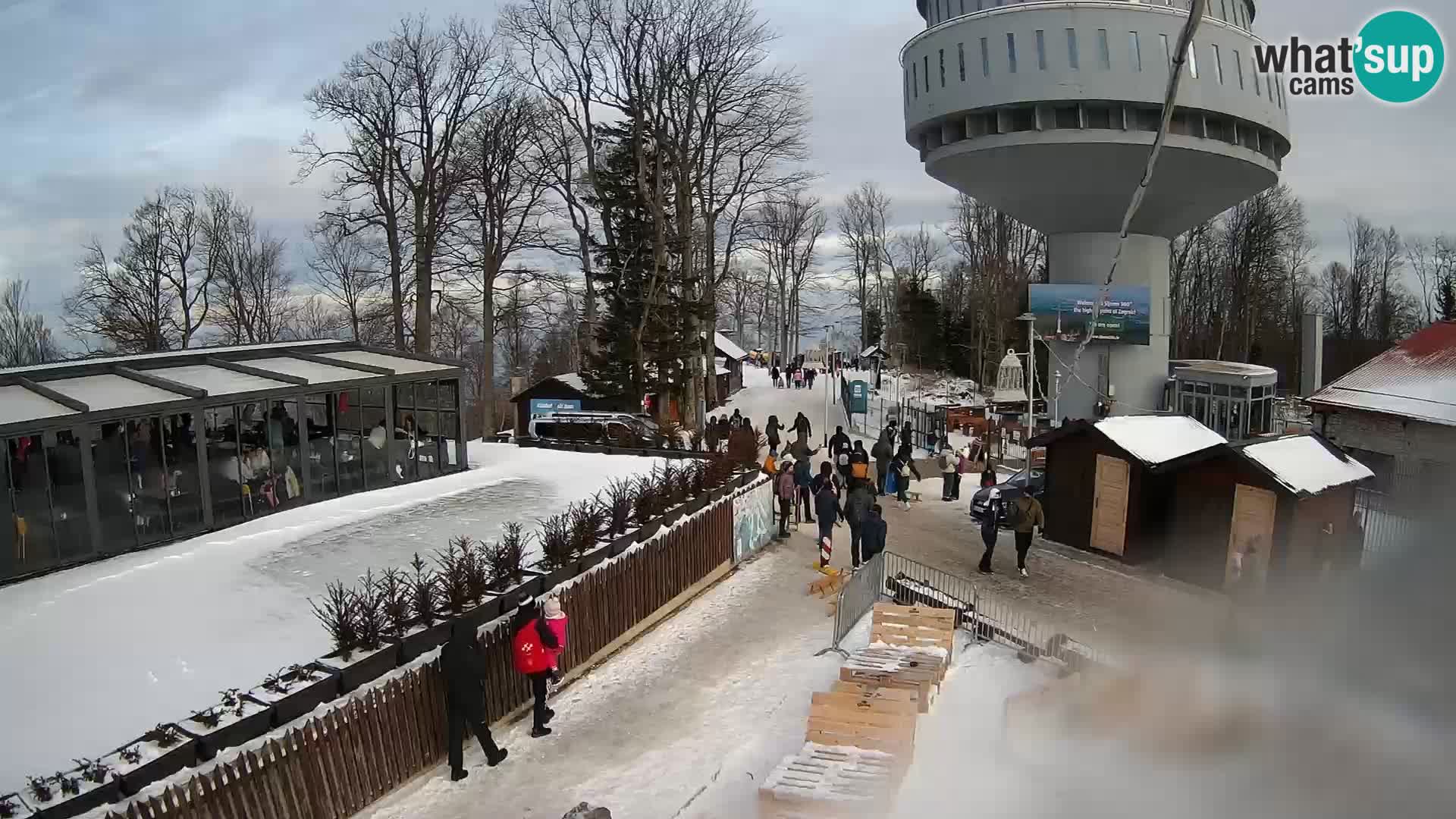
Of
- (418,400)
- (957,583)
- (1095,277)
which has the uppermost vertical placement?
(1095,277)

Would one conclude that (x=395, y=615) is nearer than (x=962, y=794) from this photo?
No

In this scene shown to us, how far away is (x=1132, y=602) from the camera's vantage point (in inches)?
441

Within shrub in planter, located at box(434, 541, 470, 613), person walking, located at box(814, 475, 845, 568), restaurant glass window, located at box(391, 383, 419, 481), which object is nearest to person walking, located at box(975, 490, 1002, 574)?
person walking, located at box(814, 475, 845, 568)

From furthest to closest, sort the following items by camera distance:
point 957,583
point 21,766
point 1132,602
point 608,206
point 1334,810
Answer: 1. point 608,206
2. point 957,583
3. point 1132,602
4. point 21,766
5. point 1334,810

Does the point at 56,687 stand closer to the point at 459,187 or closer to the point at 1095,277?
the point at 459,187

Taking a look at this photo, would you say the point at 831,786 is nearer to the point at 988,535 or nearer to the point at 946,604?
the point at 946,604

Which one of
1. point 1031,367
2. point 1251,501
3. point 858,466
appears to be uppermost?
point 1031,367

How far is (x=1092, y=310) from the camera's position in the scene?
108 ft

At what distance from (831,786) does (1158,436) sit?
11.9 m

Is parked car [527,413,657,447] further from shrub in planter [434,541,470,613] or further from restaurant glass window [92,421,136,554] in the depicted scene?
shrub in planter [434,541,470,613]

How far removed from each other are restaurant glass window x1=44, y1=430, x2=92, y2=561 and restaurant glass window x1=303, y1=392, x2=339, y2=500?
3.83 m

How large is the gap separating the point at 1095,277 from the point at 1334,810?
113ft

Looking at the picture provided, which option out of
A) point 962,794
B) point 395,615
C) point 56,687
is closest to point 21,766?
point 56,687

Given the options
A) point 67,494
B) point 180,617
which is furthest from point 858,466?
point 67,494
